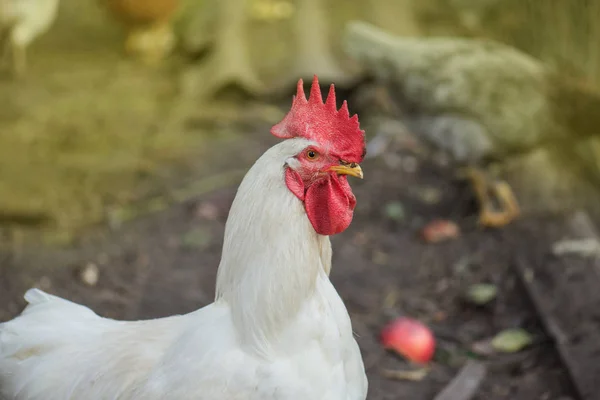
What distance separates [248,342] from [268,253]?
1.06 ft

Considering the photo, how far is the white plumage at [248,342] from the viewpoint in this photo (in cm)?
253

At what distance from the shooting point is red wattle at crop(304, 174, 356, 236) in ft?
8.25

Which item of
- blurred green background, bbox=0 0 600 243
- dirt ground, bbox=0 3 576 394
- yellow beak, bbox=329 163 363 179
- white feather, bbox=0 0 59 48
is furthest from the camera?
white feather, bbox=0 0 59 48

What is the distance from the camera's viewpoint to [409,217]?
5.72 m

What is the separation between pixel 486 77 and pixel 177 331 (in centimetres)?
357

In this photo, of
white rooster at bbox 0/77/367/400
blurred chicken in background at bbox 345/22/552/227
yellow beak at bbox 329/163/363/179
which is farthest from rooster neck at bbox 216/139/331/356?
blurred chicken in background at bbox 345/22/552/227

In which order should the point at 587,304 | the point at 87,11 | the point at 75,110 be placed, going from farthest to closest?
the point at 87,11, the point at 75,110, the point at 587,304

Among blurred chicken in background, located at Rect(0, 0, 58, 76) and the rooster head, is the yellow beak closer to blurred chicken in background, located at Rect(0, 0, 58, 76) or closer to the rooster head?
the rooster head

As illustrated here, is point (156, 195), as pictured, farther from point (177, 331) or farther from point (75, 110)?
point (177, 331)

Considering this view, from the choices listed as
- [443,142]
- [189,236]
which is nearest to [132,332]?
[189,236]

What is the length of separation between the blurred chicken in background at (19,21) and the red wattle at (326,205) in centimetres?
494

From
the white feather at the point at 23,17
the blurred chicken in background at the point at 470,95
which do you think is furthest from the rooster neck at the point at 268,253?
the white feather at the point at 23,17

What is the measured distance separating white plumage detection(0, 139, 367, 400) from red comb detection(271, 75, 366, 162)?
49mm

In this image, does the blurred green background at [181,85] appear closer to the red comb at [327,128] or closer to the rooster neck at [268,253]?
the rooster neck at [268,253]
